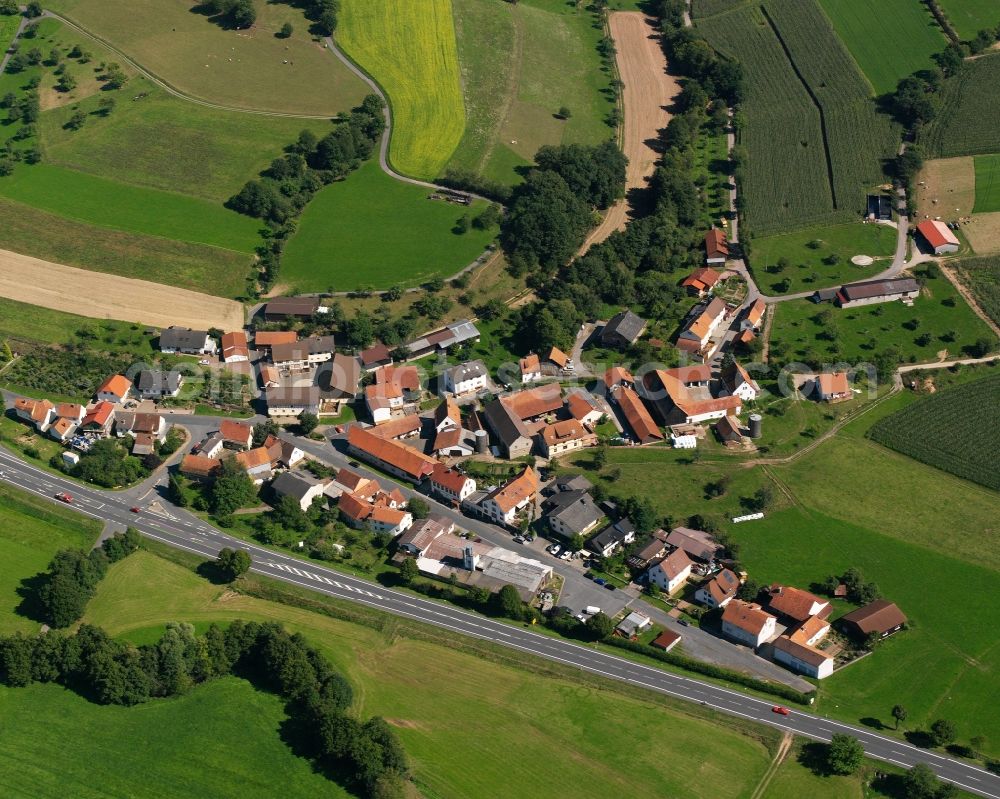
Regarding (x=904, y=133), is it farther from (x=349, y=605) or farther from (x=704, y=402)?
(x=349, y=605)

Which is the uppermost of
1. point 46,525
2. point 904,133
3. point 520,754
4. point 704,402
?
point 904,133

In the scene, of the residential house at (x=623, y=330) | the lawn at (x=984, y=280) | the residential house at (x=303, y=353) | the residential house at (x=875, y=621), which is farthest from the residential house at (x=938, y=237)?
the residential house at (x=303, y=353)

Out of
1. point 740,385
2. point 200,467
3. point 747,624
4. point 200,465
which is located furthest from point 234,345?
point 747,624

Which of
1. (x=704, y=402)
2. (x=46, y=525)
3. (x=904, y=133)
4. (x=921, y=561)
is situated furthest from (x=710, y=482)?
(x=904, y=133)

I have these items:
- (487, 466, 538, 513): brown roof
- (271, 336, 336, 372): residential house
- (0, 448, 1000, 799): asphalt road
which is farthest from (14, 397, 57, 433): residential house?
(487, 466, 538, 513): brown roof

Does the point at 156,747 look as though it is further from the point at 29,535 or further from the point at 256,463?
the point at 256,463
